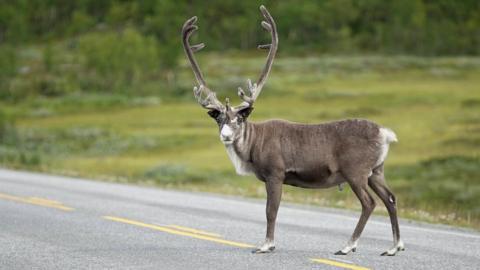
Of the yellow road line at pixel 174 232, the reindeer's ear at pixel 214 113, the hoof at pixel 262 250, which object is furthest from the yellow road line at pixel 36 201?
the reindeer's ear at pixel 214 113

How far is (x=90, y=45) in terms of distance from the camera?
335 ft

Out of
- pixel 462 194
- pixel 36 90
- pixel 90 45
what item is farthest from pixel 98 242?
pixel 90 45

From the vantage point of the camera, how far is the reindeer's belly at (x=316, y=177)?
30.1ft

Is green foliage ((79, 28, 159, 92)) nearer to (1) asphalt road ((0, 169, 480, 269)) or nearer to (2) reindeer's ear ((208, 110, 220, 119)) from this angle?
(1) asphalt road ((0, 169, 480, 269))

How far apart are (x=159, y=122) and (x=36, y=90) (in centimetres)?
3919

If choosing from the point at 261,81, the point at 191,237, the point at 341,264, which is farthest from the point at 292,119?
the point at 341,264

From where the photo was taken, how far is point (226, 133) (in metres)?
8.91

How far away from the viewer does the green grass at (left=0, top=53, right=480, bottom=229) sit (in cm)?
2538

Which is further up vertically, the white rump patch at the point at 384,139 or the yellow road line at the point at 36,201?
the white rump patch at the point at 384,139

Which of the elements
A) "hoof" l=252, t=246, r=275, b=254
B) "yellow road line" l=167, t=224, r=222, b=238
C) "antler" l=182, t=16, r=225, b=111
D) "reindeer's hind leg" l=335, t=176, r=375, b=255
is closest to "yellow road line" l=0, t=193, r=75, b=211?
"yellow road line" l=167, t=224, r=222, b=238

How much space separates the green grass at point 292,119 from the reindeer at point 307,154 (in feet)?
15.8

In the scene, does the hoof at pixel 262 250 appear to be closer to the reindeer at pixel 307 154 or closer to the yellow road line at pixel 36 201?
the reindeer at pixel 307 154

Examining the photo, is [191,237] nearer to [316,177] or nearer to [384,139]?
[316,177]

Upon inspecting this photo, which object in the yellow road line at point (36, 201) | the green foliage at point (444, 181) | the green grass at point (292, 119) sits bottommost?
the green grass at point (292, 119)
